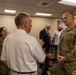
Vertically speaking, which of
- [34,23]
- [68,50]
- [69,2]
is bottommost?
[68,50]

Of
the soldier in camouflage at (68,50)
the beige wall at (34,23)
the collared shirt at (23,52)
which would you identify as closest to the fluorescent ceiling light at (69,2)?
the soldier in camouflage at (68,50)

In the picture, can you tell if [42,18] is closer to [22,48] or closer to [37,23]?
[37,23]

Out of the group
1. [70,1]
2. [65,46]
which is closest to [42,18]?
[70,1]

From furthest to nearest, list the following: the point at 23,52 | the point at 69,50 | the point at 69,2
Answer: the point at 69,2 < the point at 69,50 < the point at 23,52

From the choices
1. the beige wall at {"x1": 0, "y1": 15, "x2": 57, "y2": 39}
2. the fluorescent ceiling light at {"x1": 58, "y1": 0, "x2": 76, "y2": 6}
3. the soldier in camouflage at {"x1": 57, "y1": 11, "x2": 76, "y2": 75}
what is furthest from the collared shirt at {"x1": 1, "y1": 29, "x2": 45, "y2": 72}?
the beige wall at {"x1": 0, "y1": 15, "x2": 57, "y2": 39}

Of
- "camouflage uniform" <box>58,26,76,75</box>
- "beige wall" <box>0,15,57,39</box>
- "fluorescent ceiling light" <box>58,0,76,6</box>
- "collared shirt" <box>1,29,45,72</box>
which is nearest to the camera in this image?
"collared shirt" <box>1,29,45,72</box>

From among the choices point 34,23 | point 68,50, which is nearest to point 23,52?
point 68,50

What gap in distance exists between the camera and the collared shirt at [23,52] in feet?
4.58

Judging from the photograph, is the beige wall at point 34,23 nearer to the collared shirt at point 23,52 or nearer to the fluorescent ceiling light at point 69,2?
the fluorescent ceiling light at point 69,2

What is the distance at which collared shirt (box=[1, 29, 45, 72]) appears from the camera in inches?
55.0

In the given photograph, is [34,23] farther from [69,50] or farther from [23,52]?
[23,52]

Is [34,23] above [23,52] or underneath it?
above

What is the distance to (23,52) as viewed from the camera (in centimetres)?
141

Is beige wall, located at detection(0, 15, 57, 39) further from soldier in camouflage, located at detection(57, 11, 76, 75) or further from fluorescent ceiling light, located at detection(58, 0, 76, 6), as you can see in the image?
soldier in camouflage, located at detection(57, 11, 76, 75)
